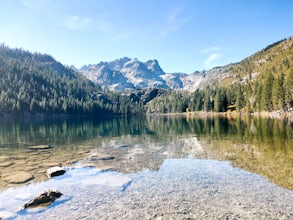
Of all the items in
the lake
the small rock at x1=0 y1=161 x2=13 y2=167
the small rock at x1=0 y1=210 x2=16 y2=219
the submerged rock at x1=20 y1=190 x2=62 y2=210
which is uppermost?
the small rock at x1=0 y1=161 x2=13 y2=167

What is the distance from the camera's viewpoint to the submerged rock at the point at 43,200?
16342 millimetres

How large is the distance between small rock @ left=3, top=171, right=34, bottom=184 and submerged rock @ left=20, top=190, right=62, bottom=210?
256 inches

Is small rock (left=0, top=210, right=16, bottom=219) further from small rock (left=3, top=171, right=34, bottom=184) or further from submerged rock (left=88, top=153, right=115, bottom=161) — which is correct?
submerged rock (left=88, top=153, right=115, bottom=161)

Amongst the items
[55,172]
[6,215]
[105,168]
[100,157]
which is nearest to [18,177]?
[55,172]

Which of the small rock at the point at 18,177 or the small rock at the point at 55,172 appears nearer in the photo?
the small rock at the point at 18,177

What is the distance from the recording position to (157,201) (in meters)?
17.0

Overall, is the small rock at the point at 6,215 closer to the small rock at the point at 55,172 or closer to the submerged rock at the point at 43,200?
the submerged rock at the point at 43,200

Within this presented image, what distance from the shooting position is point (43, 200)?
1705 cm

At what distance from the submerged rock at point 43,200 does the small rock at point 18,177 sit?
21.4ft

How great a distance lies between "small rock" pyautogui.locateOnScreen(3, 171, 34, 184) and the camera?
22.5 meters

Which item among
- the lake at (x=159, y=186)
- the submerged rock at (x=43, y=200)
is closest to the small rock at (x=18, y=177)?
the lake at (x=159, y=186)

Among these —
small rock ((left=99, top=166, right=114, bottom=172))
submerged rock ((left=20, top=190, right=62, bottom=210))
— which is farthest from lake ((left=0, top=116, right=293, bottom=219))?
submerged rock ((left=20, top=190, right=62, bottom=210))

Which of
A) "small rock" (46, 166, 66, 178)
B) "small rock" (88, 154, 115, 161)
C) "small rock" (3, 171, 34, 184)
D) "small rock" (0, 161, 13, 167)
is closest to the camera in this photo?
"small rock" (3, 171, 34, 184)

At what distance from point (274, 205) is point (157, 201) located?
8.42m
